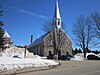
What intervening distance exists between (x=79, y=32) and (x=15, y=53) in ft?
97.4

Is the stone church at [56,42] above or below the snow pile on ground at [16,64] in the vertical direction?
above

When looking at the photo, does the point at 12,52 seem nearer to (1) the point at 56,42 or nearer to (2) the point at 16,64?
(1) the point at 56,42

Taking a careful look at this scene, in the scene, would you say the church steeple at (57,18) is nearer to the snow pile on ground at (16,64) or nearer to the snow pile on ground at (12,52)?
the snow pile on ground at (12,52)

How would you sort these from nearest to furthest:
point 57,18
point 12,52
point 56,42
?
point 12,52
point 56,42
point 57,18

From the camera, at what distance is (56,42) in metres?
74.9

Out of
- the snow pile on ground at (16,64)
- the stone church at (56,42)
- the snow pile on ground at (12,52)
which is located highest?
the stone church at (56,42)

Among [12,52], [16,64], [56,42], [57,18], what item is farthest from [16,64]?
[57,18]

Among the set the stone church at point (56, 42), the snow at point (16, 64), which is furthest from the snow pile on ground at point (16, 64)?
the stone church at point (56, 42)

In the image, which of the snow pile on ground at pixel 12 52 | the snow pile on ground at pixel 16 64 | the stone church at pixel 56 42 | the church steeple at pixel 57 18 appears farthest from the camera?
the church steeple at pixel 57 18

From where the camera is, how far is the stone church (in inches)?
2965

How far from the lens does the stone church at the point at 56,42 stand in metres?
75.3

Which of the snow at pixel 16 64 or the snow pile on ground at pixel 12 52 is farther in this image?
the snow pile on ground at pixel 12 52

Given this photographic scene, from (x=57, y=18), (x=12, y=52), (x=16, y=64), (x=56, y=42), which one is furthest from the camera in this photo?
→ (x=57, y=18)

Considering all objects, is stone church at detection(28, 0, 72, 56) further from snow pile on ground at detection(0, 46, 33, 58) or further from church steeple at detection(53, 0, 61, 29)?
snow pile on ground at detection(0, 46, 33, 58)
